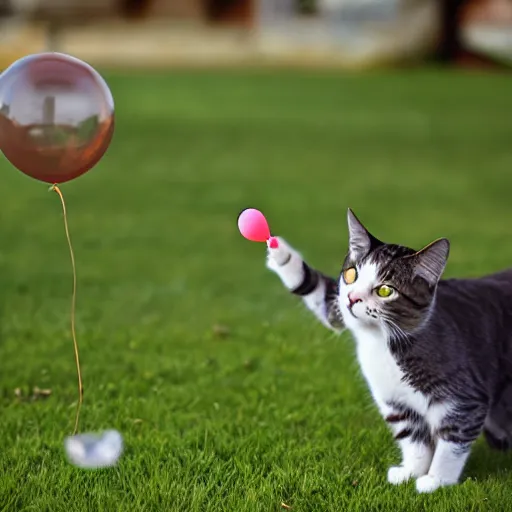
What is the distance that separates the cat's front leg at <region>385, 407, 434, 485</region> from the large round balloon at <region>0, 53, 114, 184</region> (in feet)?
4.50

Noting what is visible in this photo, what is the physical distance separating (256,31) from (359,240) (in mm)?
23492

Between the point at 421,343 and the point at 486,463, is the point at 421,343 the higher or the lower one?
the higher one

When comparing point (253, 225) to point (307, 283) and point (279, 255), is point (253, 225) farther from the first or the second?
point (307, 283)

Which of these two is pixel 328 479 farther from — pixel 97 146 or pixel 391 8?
pixel 391 8

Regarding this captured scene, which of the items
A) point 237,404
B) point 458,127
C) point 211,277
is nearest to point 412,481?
point 237,404

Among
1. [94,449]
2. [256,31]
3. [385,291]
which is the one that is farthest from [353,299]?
[256,31]

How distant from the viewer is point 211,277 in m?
6.40

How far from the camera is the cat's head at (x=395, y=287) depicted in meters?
3.04

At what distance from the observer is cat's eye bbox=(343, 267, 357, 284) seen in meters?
3.12

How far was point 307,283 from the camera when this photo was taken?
11.1 feet

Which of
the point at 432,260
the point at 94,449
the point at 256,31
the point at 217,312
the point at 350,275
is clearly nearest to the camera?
the point at 432,260

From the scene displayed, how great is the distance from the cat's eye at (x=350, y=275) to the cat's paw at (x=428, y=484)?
0.71m

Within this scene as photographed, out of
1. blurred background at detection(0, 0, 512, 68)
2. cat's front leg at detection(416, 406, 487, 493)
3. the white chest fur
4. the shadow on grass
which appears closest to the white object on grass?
the white chest fur

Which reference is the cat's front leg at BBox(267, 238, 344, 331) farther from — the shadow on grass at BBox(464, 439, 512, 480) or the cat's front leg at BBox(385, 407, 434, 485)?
the shadow on grass at BBox(464, 439, 512, 480)
